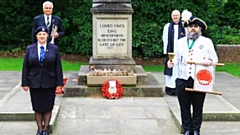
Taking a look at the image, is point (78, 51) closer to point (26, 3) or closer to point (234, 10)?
point (26, 3)

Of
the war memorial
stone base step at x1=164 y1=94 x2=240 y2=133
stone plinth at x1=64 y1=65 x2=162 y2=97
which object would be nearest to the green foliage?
the war memorial

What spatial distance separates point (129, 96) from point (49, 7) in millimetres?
2450

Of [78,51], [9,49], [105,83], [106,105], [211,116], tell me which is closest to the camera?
[211,116]

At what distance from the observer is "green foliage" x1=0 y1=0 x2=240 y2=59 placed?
1678 centimetres

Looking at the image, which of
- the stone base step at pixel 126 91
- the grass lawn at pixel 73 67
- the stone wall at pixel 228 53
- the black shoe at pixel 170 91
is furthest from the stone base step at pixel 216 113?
the stone wall at pixel 228 53

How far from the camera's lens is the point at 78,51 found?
1770cm

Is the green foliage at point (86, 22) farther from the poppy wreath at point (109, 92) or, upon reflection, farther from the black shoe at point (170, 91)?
the poppy wreath at point (109, 92)

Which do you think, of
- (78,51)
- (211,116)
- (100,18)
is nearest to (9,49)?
(78,51)

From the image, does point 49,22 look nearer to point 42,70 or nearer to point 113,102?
point 113,102

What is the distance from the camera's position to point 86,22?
55.8ft

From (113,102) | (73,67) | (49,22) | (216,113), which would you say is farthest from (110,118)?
(73,67)

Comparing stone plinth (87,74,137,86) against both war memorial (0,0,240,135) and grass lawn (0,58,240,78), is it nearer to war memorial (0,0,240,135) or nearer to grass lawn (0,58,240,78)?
war memorial (0,0,240,135)

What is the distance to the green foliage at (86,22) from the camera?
16.8m

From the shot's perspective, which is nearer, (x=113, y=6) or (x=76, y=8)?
(x=113, y=6)
